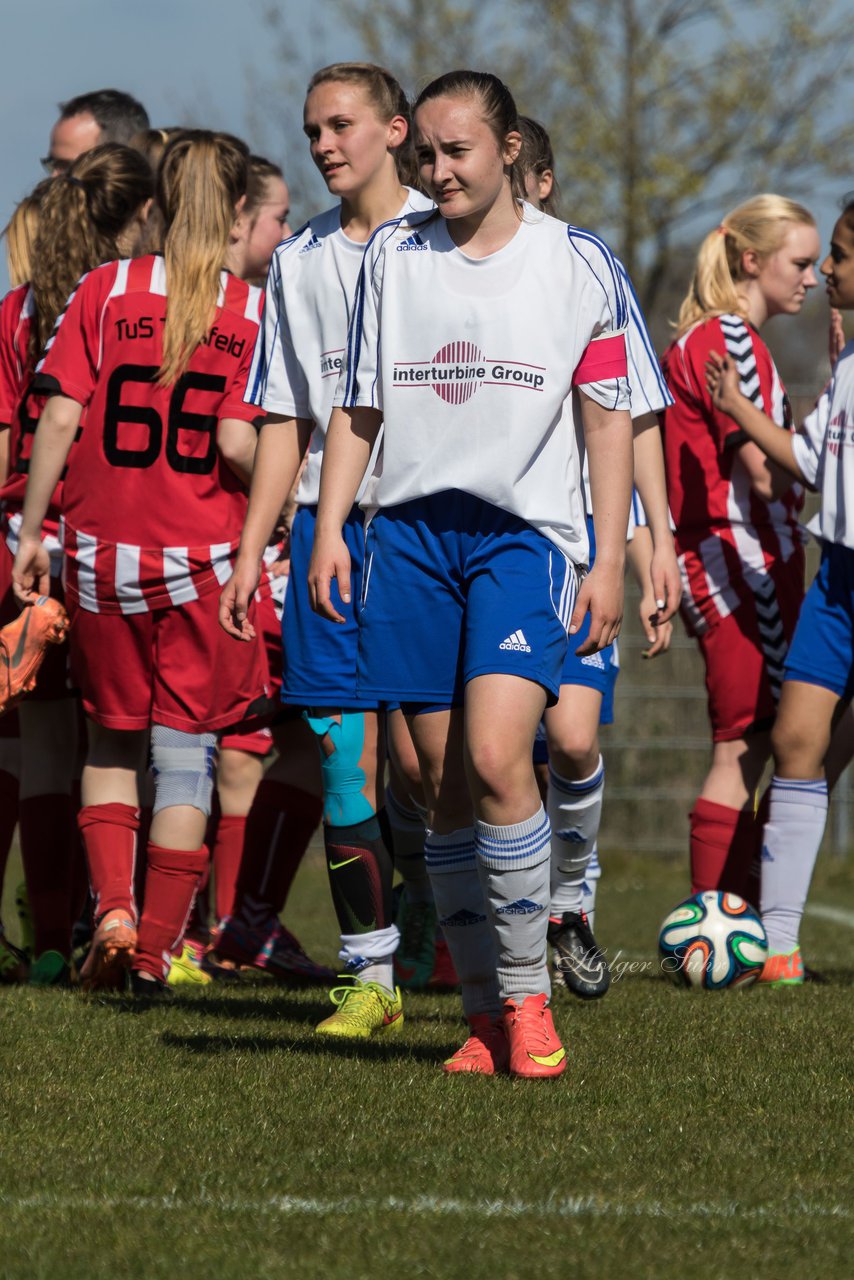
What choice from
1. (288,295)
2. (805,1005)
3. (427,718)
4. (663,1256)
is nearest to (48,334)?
(288,295)

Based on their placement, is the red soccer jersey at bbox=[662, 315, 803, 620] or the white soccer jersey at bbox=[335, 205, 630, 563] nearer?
the white soccer jersey at bbox=[335, 205, 630, 563]

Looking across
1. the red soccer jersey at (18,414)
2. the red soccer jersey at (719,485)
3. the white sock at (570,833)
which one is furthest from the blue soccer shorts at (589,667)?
the red soccer jersey at (18,414)

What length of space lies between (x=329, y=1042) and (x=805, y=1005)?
1.62 m

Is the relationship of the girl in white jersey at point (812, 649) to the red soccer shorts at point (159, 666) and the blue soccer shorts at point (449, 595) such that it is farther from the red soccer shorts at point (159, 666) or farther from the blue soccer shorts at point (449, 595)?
the blue soccer shorts at point (449, 595)

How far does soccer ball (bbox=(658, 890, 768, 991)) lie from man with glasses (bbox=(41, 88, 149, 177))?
151 inches

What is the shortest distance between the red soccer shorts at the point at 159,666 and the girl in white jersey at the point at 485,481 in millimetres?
1550

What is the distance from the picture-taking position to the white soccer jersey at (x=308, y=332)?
16.7 feet

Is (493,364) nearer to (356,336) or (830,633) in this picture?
(356,336)

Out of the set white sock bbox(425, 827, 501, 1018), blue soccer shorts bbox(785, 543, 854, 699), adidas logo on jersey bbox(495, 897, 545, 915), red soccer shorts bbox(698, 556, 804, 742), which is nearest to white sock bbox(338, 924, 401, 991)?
white sock bbox(425, 827, 501, 1018)

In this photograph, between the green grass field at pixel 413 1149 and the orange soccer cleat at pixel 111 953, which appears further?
the orange soccer cleat at pixel 111 953

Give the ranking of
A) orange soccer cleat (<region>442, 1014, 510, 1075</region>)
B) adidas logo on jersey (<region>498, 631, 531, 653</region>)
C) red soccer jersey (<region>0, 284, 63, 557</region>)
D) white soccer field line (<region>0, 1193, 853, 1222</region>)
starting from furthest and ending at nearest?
red soccer jersey (<region>0, 284, 63, 557</region>)
orange soccer cleat (<region>442, 1014, 510, 1075</region>)
adidas logo on jersey (<region>498, 631, 531, 653</region>)
white soccer field line (<region>0, 1193, 853, 1222</region>)

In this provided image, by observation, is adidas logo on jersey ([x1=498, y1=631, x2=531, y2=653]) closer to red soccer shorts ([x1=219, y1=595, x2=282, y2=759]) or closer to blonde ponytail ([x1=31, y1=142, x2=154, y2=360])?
red soccer shorts ([x1=219, y1=595, x2=282, y2=759])

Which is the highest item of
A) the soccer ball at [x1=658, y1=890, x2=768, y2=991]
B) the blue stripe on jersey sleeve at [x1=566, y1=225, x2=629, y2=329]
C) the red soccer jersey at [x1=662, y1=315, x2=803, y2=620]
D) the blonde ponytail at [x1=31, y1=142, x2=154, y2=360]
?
the blonde ponytail at [x1=31, y1=142, x2=154, y2=360]

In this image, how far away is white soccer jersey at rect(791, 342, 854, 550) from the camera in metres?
6.10
